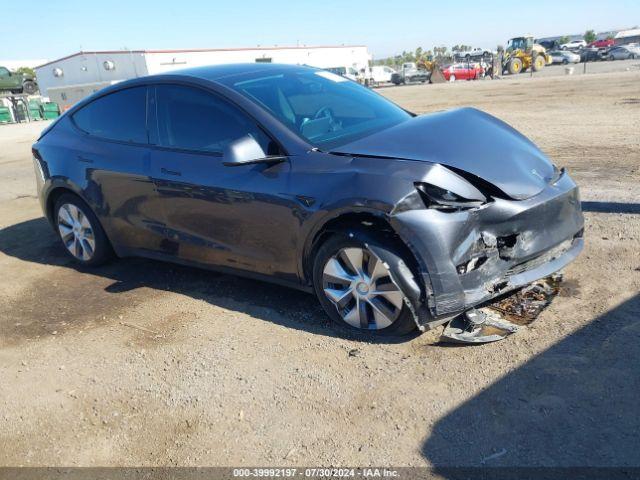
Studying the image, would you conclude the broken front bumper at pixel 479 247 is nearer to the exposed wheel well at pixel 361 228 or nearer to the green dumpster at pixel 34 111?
the exposed wheel well at pixel 361 228

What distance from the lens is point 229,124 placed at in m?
4.20

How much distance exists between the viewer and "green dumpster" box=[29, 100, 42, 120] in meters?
32.9

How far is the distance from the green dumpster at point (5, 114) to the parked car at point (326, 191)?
3049 cm

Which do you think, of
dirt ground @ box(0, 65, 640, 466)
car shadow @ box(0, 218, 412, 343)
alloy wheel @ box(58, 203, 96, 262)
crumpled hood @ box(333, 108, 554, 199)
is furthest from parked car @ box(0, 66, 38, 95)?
crumpled hood @ box(333, 108, 554, 199)

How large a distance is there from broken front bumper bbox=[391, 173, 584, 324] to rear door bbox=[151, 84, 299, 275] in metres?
0.92

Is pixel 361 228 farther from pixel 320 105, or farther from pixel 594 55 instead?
pixel 594 55

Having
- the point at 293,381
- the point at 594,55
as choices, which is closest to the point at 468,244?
the point at 293,381

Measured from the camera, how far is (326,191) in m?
3.62

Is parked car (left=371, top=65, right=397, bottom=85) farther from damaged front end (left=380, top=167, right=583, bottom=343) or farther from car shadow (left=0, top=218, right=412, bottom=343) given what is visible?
damaged front end (left=380, top=167, right=583, bottom=343)

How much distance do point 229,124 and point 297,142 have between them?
2.07 ft

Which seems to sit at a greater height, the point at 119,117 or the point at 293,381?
the point at 119,117

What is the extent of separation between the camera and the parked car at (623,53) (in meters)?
47.3

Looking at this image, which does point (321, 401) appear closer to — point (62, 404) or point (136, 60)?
point (62, 404)

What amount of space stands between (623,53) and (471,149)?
172ft
